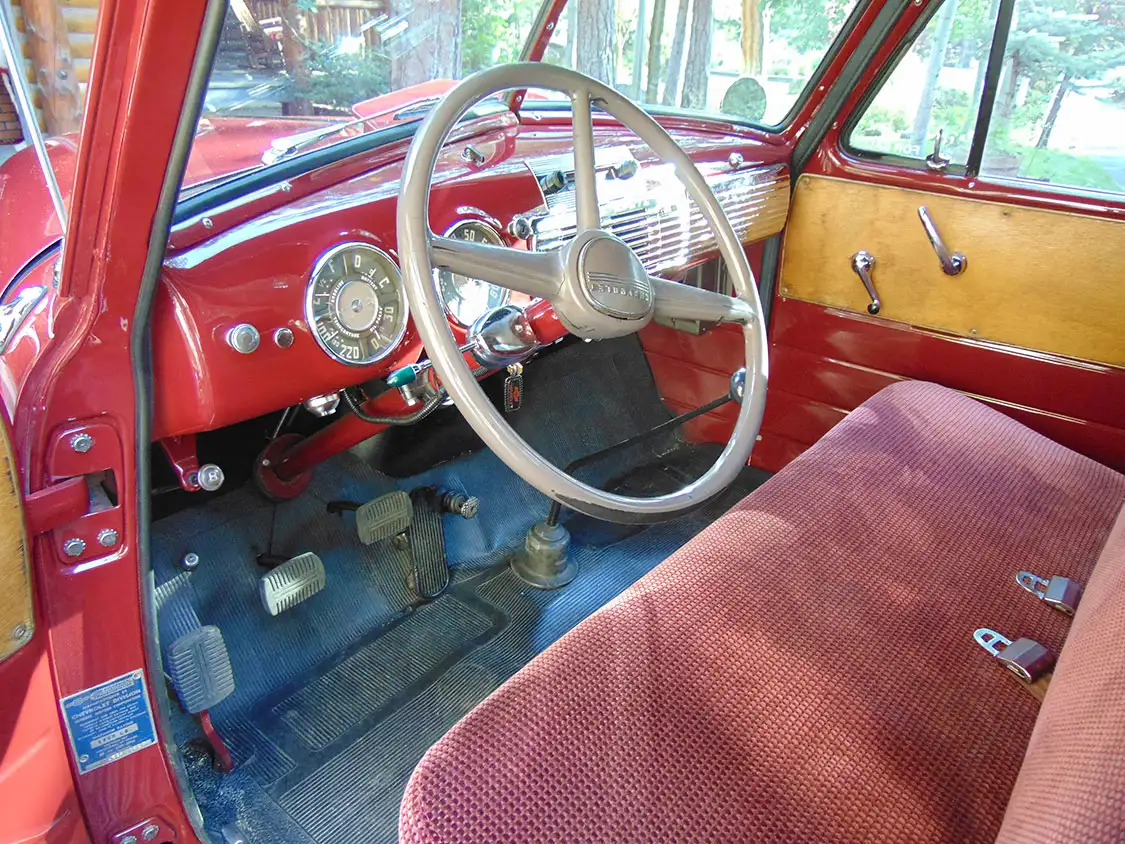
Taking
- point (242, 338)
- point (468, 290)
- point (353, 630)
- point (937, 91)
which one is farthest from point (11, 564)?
point (937, 91)

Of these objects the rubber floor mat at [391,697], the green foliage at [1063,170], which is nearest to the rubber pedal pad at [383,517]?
the rubber floor mat at [391,697]

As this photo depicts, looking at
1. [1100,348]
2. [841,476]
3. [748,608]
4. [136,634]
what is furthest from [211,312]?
[1100,348]

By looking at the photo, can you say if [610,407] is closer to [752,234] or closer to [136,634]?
[752,234]

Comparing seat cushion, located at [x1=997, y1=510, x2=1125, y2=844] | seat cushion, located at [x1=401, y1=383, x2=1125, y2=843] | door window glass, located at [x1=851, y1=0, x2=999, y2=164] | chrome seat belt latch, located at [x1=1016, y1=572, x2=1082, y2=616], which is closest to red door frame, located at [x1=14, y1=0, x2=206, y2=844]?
seat cushion, located at [x1=401, y1=383, x2=1125, y2=843]

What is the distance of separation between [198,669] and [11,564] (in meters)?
0.55

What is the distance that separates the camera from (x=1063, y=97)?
186cm

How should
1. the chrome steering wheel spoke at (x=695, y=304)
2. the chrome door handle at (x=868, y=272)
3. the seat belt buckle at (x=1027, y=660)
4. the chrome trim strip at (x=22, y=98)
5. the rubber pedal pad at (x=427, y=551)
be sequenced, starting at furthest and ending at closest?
the chrome door handle at (x=868, y=272) → the rubber pedal pad at (x=427, y=551) → the chrome steering wheel spoke at (x=695, y=304) → the seat belt buckle at (x=1027, y=660) → the chrome trim strip at (x=22, y=98)

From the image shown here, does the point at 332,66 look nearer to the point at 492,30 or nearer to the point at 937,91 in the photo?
the point at 492,30

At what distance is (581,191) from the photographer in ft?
4.17

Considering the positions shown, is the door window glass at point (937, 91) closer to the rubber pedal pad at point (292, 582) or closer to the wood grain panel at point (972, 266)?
the wood grain panel at point (972, 266)

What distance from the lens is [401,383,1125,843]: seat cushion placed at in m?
0.94

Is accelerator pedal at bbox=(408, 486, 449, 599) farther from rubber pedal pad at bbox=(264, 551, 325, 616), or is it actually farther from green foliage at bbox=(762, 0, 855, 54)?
green foliage at bbox=(762, 0, 855, 54)

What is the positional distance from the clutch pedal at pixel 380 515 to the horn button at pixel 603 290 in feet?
3.34

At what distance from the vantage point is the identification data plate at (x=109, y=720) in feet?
3.71
